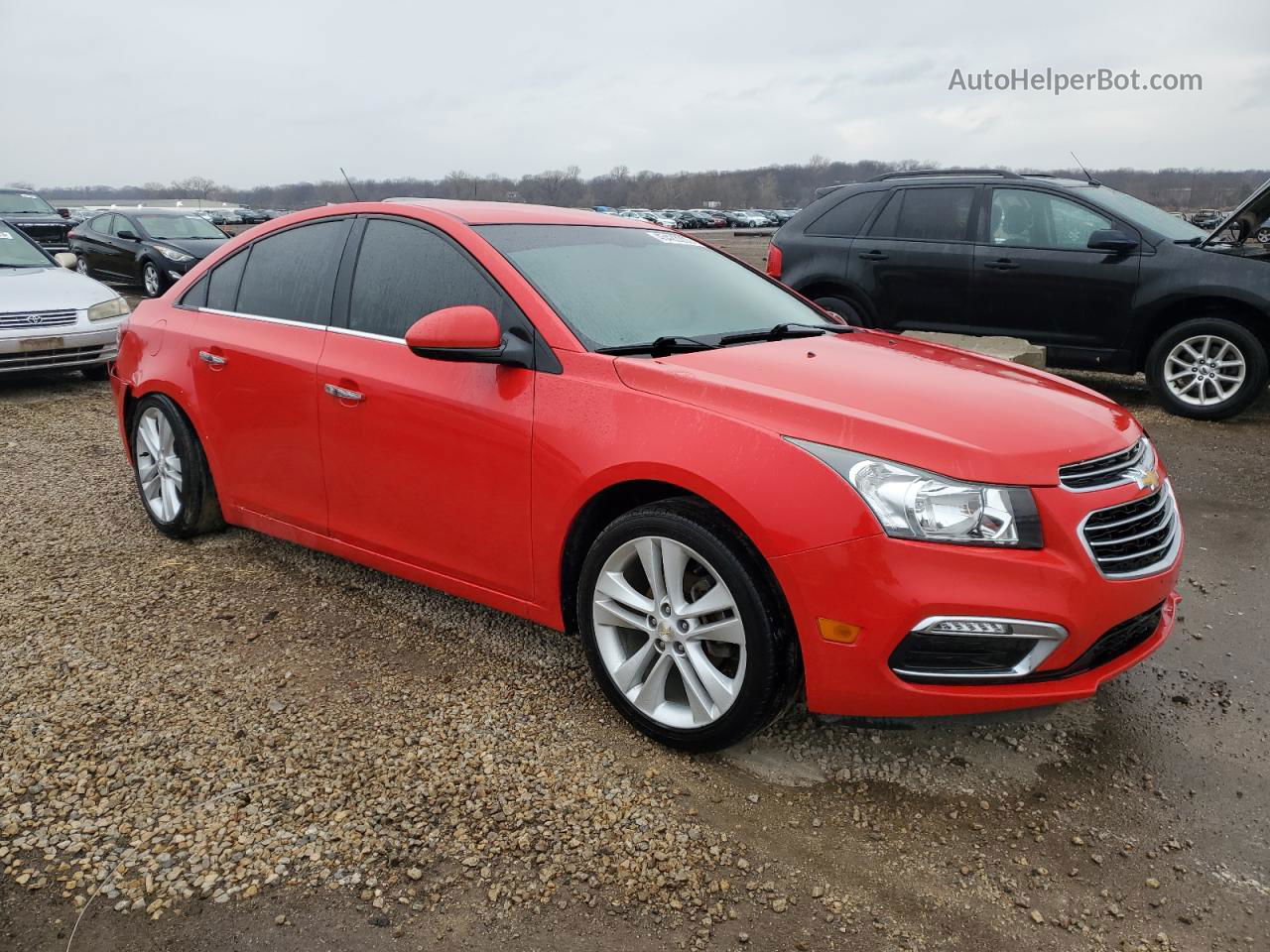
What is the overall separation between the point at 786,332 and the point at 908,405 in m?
0.94

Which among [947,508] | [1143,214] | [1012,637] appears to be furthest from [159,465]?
[1143,214]

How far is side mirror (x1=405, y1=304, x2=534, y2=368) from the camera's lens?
2.95 metres

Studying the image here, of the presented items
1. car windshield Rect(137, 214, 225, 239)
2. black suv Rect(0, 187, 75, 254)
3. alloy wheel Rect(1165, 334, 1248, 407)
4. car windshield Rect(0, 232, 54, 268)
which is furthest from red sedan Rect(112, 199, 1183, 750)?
black suv Rect(0, 187, 75, 254)

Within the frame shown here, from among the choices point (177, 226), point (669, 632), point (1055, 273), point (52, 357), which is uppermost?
point (1055, 273)

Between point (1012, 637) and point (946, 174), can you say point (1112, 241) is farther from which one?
point (1012, 637)

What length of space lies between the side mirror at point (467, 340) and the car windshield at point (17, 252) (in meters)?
7.46

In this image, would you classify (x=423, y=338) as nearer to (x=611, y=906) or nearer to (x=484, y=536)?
(x=484, y=536)

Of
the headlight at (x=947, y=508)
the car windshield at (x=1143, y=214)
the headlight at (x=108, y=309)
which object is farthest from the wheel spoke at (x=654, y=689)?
the headlight at (x=108, y=309)

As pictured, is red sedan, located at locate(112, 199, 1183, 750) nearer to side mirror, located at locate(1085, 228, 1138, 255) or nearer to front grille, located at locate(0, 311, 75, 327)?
side mirror, located at locate(1085, 228, 1138, 255)

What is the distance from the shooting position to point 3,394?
811 centimetres

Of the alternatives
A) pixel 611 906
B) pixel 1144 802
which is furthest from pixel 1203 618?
pixel 611 906

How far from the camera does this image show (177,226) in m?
16.4

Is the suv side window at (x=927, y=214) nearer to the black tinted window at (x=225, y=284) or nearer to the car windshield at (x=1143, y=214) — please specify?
the car windshield at (x=1143, y=214)

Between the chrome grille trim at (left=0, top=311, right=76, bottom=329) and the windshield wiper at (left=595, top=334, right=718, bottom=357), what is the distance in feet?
22.2
